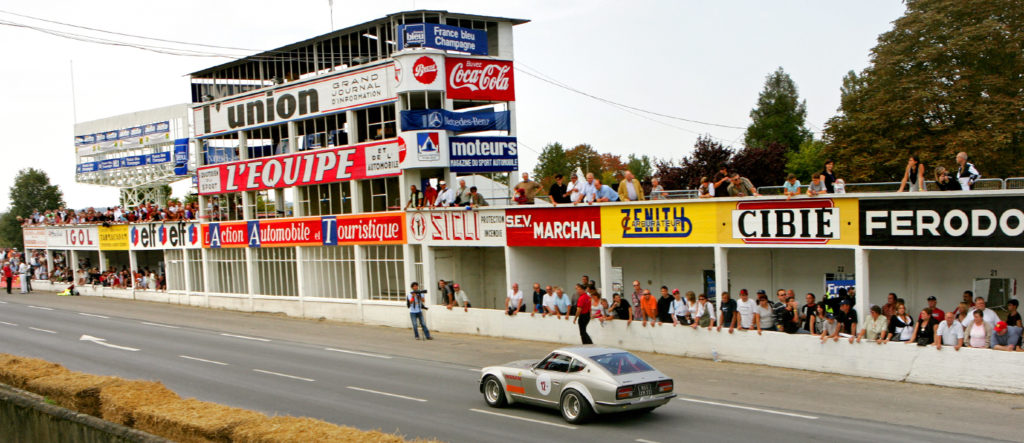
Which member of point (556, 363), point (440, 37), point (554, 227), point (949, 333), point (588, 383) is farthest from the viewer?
point (440, 37)

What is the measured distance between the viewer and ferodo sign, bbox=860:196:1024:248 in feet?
52.6

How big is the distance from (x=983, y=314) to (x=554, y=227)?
12.3 meters

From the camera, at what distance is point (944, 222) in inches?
664

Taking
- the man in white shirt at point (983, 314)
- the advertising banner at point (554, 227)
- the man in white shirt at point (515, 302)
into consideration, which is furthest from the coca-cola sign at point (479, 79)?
the man in white shirt at point (983, 314)

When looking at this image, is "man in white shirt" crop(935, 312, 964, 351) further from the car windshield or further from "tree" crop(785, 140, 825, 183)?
"tree" crop(785, 140, 825, 183)

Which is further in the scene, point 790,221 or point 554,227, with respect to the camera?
point 554,227

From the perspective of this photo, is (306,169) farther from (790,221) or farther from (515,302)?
(790,221)

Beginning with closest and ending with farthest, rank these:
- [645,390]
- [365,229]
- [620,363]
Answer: [645,390]
[620,363]
[365,229]

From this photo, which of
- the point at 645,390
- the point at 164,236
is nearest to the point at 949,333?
the point at 645,390

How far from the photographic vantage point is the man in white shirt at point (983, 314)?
624 inches

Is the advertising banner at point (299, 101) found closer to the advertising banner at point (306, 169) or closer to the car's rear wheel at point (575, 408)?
the advertising banner at point (306, 169)

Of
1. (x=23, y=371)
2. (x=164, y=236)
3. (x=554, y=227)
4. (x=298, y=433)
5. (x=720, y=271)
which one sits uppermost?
(x=554, y=227)

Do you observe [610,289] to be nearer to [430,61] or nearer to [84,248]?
[430,61]

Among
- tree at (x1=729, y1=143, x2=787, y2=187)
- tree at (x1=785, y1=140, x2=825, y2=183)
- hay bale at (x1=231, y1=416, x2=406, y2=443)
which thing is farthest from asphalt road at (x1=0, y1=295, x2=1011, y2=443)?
tree at (x1=785, y1=140, x2=825, y2=183)
